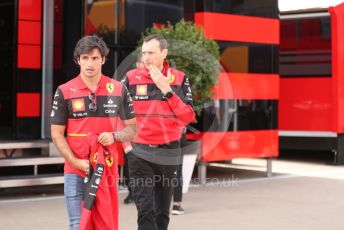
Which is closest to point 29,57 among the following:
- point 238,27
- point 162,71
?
point 238,27

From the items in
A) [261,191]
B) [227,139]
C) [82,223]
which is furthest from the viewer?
[227,139]

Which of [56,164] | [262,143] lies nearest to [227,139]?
[262,143]

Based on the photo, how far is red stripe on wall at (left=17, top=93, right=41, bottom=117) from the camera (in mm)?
10117

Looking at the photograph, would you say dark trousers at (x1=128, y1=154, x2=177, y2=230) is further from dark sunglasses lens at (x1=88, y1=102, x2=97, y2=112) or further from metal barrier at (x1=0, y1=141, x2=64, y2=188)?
metal barrier at (x1=0, y1=141, x2=64, y2=188)

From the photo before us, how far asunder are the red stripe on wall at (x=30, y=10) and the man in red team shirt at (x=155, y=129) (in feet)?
17.2

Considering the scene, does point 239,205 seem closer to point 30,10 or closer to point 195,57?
point 195,57

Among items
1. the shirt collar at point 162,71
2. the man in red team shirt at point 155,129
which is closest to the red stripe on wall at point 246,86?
the shirt collar at point 162,71

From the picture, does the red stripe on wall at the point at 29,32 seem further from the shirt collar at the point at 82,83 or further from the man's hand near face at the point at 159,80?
the shirt collar at the point at 82,83

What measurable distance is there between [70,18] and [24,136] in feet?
6.71

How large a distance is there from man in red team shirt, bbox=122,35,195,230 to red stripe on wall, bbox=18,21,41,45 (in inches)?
205

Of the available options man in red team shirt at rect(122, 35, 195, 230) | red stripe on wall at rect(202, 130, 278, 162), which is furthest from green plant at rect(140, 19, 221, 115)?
man in red team shirt at rect(122, 35, 195, 230)

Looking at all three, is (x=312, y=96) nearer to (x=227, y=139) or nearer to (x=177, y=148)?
(x=227, y=139)

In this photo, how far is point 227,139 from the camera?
423 inches

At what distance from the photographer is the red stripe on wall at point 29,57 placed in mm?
10023
